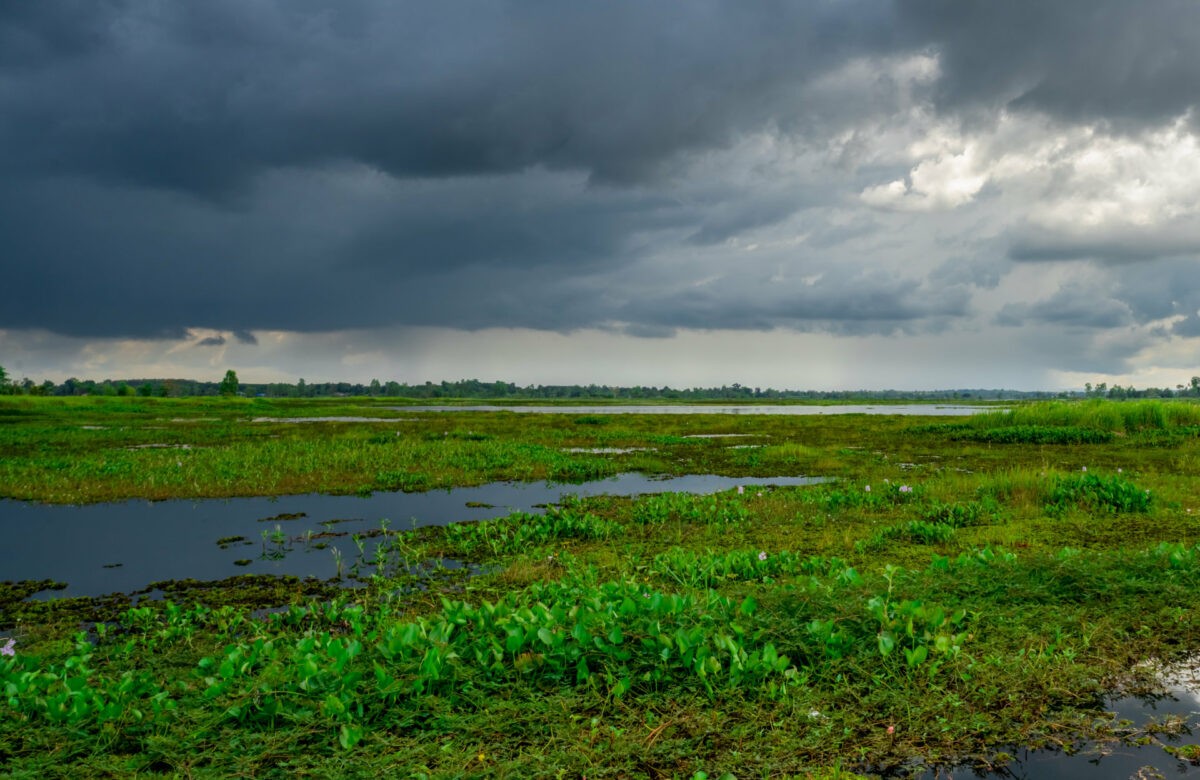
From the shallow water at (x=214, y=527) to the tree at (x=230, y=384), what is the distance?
118766mm

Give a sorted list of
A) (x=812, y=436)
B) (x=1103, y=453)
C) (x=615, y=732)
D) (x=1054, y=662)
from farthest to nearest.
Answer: (x=812, y=436) → (x=1103, y=453) → (x=1054, y=662) → (x=615, y=732)

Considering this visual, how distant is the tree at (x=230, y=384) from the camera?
119050 mm

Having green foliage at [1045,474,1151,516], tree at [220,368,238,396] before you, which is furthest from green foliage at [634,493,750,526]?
tree at [220,368,238,396]

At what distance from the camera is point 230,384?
11969 cm

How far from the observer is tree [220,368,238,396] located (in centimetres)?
11905

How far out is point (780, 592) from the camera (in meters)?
5.34

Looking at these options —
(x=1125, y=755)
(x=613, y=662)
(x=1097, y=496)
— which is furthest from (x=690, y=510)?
(x=1125, y=755)

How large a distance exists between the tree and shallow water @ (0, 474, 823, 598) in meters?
119

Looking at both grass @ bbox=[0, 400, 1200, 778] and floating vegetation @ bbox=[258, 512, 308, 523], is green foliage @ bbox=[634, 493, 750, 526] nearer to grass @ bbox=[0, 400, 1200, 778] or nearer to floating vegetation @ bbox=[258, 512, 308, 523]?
grass @ bbox=[0, 400, 1200, 778]

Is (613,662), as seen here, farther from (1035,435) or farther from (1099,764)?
(1035,435)

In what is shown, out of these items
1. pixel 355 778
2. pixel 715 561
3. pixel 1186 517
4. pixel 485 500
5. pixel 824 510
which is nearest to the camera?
pixel 355 778

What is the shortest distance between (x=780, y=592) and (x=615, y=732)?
230cm

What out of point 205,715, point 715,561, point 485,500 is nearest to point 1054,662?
point 715,561

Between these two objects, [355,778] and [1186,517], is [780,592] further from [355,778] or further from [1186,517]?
[1186,517]
